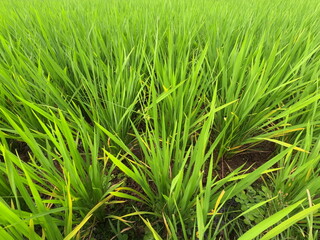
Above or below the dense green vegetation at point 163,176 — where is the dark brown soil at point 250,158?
below

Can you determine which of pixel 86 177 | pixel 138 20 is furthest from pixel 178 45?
pixel 86 177

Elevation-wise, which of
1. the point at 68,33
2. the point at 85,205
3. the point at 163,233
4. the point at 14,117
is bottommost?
the point at 163,233

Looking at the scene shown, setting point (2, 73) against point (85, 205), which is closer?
point (85, 205)

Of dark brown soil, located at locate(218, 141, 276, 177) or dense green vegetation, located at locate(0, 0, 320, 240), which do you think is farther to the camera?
dark brown soil, located at locate(218, 141, 276, 177)

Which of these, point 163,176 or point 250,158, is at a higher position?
point 163,176

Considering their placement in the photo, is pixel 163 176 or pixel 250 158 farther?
pixel 250 158

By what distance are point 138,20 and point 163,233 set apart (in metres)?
1.09

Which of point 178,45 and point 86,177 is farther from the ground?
point 178,45

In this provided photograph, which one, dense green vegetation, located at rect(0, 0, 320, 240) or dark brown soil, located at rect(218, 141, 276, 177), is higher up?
dense green vegetation, located at rect(0, 0, 320, 240)

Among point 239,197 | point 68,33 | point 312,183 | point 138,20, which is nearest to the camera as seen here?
point 312,183

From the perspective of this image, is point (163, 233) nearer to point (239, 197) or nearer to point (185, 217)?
point (185, 217)

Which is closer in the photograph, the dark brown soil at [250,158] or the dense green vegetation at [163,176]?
the dense green vegetation at [163,176]

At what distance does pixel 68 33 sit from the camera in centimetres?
104

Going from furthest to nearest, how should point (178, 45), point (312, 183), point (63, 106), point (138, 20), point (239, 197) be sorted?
point (138, 20) < point (178, 45) < point (63, 106) < point (239, 197) < point (312, 183)
